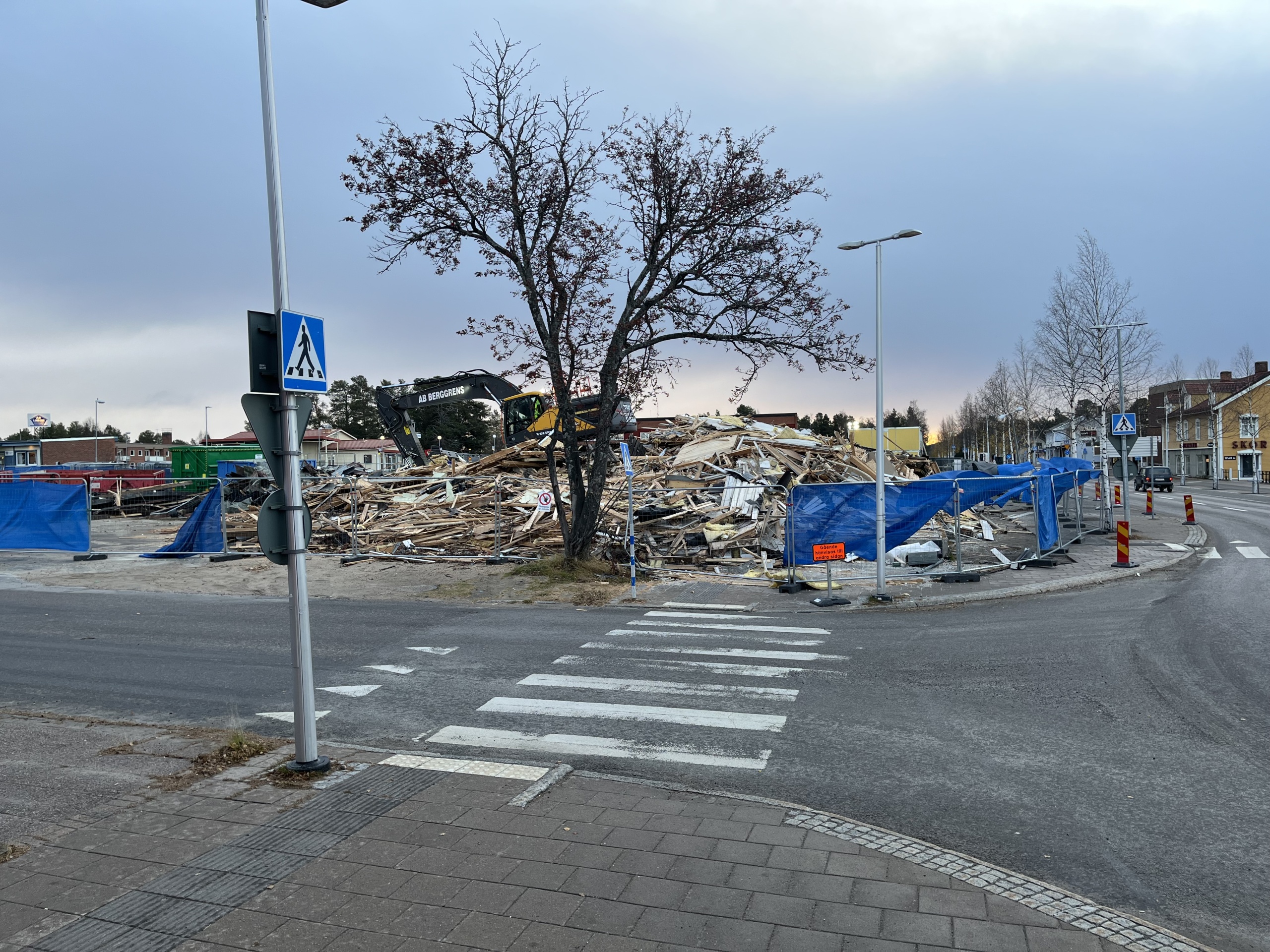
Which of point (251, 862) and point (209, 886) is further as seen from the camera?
point (251, 862)

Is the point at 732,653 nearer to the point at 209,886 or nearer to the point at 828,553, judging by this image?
the point at 828,553

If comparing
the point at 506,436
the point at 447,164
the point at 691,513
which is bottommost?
the point at 691,513

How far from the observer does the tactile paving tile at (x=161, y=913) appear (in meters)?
4.07

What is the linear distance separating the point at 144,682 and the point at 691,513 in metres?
13.4

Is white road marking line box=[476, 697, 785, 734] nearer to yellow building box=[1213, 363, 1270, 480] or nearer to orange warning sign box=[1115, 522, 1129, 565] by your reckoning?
orange warning sign box=[1115, 522, 1129, 565]

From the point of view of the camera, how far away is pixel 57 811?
546cm

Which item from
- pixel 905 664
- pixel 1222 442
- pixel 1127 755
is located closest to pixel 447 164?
pixel 905 664

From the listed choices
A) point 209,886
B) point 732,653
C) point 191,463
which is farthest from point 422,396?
point 209,886

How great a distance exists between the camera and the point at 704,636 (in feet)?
38.6

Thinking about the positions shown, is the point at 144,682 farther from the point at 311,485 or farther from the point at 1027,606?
the point at 311,485

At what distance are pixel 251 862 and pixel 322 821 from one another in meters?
0.58

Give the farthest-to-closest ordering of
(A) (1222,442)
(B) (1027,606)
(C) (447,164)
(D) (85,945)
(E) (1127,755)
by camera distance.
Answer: (A) (1222,442) < (C) (447,164) < (B) (1027,606) < (E) (1127,755) < (D) (85,945)

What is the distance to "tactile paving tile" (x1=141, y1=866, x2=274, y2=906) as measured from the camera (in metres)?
4.33

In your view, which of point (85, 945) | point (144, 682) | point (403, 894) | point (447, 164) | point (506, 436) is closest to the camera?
point (85, 945)
